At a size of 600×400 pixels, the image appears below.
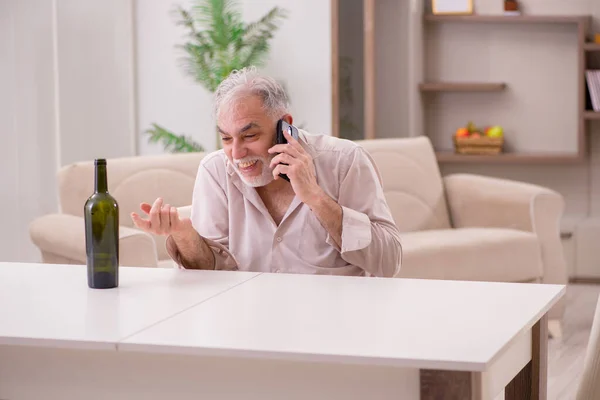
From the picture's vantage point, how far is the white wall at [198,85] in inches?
251

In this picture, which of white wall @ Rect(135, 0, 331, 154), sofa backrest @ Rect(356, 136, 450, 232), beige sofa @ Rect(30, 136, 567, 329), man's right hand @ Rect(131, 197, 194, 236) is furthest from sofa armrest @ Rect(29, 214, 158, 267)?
white wall @ Rect(135, 0, 331, 154)

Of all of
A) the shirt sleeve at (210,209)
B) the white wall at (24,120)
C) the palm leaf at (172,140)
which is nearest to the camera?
the shirt sleeve at (210,209)

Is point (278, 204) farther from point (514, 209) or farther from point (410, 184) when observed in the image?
point (514, 209)

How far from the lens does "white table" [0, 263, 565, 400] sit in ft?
5.30

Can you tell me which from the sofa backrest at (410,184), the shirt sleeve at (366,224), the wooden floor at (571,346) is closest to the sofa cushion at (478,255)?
the sofa backrest at (410,184)

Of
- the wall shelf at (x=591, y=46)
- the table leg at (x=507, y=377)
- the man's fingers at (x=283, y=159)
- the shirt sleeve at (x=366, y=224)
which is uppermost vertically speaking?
the wall shelf at (x=591, y=46)

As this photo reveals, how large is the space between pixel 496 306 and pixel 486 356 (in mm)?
394

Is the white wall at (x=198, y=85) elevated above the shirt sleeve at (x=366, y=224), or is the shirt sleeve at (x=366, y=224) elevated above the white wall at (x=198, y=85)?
the white wall at (x=198, y=85)

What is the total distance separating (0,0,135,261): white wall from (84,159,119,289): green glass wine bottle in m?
3.11

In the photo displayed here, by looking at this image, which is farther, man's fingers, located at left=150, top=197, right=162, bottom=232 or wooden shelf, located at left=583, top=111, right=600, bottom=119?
wooden shelf, located at left=583, top=111, right=600, bottom=119

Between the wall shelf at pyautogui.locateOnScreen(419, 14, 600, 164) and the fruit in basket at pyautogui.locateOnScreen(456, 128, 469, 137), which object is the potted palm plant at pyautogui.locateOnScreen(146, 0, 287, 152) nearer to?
the wall shelf at pyautogui.locateOnScreen(419, 14, 600, 164)

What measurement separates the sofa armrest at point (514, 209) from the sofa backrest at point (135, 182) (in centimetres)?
142

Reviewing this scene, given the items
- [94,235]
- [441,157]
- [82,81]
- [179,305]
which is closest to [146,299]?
[179,305]

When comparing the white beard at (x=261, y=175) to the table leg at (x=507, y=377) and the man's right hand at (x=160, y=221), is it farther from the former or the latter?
the table leg at (x=507, y=377)
